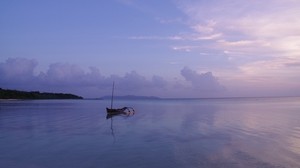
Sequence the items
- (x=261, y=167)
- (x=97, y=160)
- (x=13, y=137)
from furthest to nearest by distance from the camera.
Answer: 1. (x=13, y=137)
2. (x=97, y=160)
3. (x=261, y=167)

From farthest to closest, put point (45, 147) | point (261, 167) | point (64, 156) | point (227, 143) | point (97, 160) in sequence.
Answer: point (227, 143)
point (45, 147)
point (64, 156)
point (97, 160)
point (261, 167)

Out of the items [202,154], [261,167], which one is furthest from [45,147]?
[261,167]

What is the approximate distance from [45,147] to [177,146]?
918 centimetres

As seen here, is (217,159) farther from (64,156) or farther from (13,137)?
(13,137)

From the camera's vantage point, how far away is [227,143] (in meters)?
27.1

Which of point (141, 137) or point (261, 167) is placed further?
point (141, 137)

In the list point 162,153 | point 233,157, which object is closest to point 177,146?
point 162,153

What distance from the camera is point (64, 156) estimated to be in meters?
21.5

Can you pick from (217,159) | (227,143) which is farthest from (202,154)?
(227,143)

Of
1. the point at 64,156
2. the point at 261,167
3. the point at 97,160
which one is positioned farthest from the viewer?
the point at 64,156

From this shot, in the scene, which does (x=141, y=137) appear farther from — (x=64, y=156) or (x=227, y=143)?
(x=64, y=156)

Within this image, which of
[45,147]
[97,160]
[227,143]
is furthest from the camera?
[227,143]

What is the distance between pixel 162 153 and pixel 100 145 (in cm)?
582

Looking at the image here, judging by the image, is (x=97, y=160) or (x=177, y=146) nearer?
(x=97, y=160)
